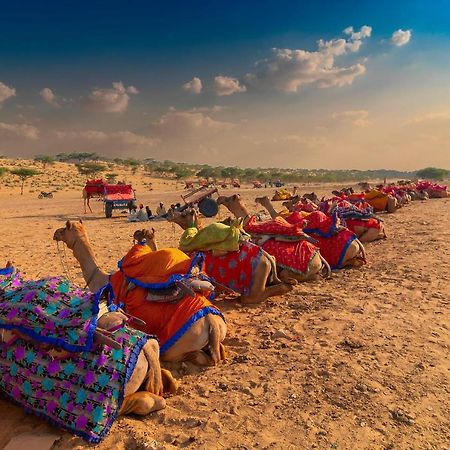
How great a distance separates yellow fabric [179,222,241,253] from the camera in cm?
641

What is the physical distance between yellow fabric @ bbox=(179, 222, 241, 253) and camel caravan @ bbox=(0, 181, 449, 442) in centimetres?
1

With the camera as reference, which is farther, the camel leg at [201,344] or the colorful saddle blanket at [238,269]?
the colorful saddle blanket at [238,269]

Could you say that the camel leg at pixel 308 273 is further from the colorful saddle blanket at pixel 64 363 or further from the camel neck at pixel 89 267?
the colorful saddle blanket at pixel 64 363

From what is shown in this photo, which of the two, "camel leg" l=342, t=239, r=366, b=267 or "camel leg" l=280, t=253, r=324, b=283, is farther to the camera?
"camel leg" l=342, t=239, r=366, b=267

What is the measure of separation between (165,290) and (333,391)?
190 cm

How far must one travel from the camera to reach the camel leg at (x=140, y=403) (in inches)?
140

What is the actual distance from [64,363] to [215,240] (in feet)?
10.8

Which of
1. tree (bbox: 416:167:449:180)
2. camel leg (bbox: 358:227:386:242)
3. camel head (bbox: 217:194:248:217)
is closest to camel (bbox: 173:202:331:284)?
camel head (bbox: 217:194:248:217)

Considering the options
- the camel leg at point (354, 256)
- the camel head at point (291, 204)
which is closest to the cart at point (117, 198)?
the camel head at point (291, 204)

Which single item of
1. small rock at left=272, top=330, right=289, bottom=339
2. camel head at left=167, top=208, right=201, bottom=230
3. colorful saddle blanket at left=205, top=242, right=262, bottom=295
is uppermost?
camel head at left=167, top=208, right=201, bottom=230

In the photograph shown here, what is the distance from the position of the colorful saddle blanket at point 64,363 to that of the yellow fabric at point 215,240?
2.89 metres

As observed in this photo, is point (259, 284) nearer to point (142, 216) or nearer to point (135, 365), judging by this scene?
point (135, 365)

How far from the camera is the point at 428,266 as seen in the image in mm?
8477

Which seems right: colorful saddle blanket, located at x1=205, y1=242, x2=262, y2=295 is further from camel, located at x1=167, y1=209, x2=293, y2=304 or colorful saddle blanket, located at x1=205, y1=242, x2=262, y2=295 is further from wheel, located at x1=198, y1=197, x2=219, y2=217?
wheel, located at x1=198, y1=197, x2=219, y2=217
